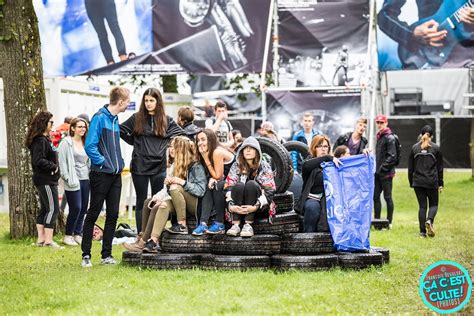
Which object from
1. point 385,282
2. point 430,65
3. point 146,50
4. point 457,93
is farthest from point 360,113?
point 457,93

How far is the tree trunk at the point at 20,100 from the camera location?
1525 centimetres

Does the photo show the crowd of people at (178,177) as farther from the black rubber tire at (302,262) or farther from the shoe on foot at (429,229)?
the shoe on foot at (429,229)

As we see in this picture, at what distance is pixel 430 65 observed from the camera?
2130 cm

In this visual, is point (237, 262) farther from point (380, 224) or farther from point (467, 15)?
point (467, 15)

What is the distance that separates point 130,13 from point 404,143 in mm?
11258

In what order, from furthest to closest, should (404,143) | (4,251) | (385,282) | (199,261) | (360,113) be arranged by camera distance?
(404,143), (360,113), (4,251), (199,261), (385,282)

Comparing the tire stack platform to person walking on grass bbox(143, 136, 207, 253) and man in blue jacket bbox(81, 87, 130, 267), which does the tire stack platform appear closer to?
person walking on grass bbox(143, 136, 207, 253)

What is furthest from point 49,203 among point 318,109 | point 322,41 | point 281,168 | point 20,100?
point 322,41

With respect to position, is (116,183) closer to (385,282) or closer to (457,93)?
(385,282)

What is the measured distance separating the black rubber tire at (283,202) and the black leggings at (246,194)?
525 mm

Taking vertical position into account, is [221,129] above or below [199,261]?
above

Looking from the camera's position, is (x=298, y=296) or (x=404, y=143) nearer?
(x=298, y=296)

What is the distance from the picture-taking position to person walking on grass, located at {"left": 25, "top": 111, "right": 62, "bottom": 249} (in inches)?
547

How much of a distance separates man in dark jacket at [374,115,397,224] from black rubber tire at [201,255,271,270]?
263 inches
